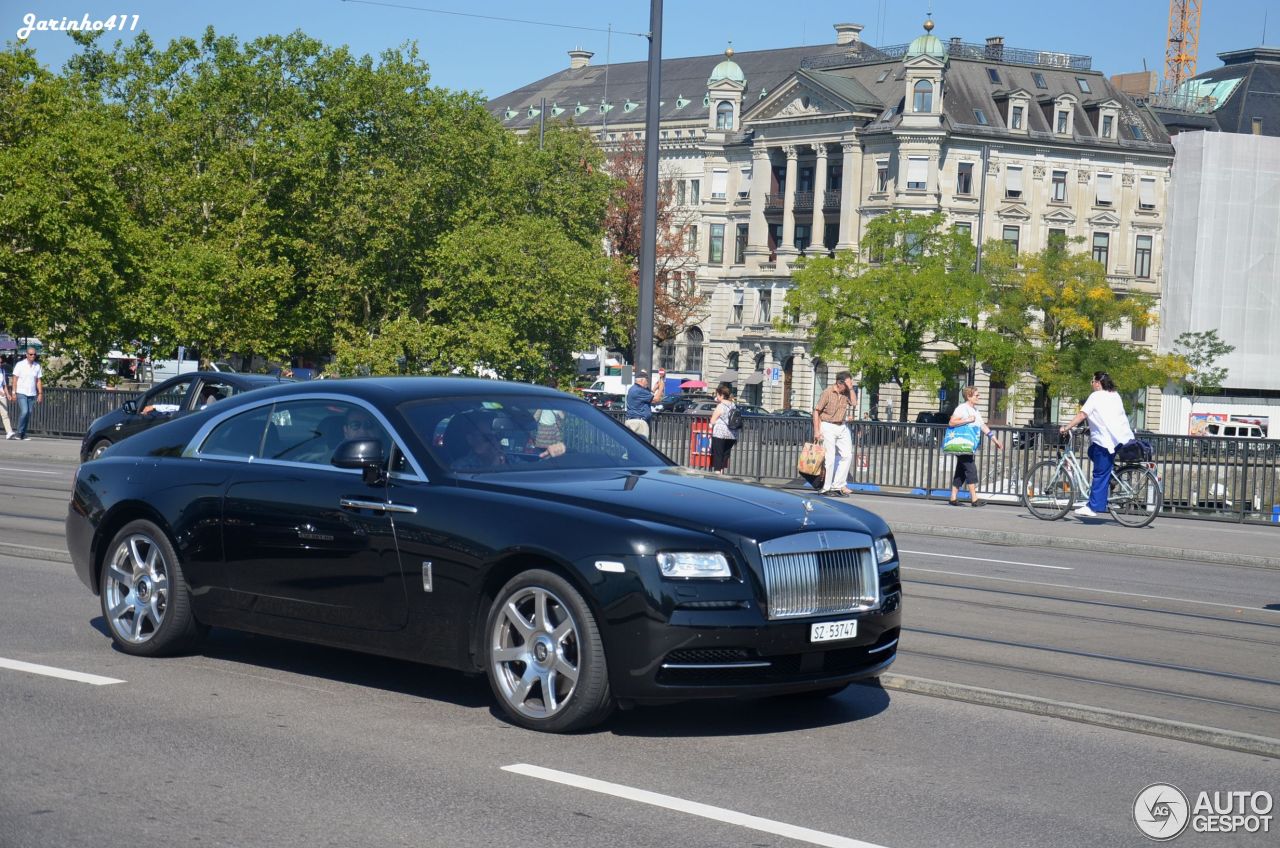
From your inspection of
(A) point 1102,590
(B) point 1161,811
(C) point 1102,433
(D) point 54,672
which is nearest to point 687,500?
(B) point 1161,811

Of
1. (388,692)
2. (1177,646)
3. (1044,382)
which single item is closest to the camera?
(388,692)

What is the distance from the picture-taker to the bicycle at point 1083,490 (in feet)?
66.8

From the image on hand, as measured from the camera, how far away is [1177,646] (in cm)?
1038

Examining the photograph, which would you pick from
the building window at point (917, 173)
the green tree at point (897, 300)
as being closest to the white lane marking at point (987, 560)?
the green tree at point (897, 300)

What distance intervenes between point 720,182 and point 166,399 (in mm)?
80151

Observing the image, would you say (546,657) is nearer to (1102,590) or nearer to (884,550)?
(884,550)

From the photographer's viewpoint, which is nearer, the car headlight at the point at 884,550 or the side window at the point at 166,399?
the car headlight at the point at 884,550

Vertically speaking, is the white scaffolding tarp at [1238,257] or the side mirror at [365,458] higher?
the white scaffolding tarp at [1238,257]

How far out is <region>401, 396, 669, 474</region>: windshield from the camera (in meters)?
7.76

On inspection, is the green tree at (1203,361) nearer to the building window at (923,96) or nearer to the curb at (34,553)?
the building window at (923,96)

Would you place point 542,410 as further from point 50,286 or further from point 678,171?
point 678,171

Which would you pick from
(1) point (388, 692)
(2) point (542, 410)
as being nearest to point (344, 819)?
(1) point (388, 692)

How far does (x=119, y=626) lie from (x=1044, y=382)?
219 ft

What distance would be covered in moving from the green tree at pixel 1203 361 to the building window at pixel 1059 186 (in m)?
10.5
